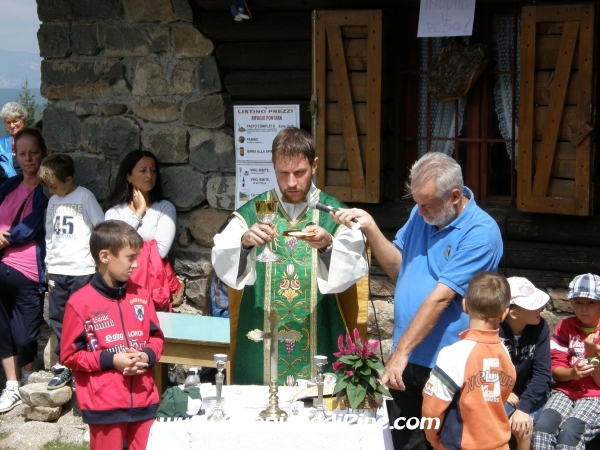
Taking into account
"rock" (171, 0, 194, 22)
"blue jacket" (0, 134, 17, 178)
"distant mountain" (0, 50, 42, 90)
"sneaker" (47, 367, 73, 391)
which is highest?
"distant mountain" (0, 50, 42, 90)

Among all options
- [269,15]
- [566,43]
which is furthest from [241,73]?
[566,43]

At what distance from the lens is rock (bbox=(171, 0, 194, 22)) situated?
20.9 ft

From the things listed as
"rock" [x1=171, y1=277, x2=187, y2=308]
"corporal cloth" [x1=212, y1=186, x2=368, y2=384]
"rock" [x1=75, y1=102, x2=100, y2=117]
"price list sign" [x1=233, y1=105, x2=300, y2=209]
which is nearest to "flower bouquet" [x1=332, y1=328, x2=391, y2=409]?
"corporal cloth" [x1=212, y1=186, x2=368, y2=384]

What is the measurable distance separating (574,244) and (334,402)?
2.44 metres

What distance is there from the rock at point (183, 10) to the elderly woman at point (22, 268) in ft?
4.47

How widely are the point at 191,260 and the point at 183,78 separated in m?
1.27

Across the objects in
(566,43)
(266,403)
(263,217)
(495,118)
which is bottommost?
(266,403)

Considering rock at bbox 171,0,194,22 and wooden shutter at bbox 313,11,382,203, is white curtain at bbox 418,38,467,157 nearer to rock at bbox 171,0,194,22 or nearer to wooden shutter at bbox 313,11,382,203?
wooden shutter at bbox 313,11,382,203

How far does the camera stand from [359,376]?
348 centimetres

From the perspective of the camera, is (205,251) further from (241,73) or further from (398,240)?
(398,240)

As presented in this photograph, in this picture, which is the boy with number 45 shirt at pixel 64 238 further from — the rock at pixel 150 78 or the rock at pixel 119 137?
the rock at pixel 150 78

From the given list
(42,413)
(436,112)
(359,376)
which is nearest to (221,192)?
(436,112)

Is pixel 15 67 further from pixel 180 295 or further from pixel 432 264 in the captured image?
pixel 432 264

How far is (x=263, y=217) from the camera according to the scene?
3.57 metres
